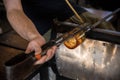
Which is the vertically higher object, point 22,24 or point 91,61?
point 22,24

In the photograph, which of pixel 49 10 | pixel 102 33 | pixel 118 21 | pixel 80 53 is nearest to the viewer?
pixel 102 33

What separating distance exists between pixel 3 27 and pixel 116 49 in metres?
1.54

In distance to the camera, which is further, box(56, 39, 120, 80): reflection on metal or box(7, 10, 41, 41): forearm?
box(56, 39, 120, 80): reflection on metal

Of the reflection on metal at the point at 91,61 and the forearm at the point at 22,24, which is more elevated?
the forearm at the point at 22,24

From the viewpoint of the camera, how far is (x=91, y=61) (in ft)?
3.77

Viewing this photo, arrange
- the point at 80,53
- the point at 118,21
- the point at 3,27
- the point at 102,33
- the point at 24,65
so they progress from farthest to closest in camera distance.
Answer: the point at 3,27 < the point at 118,21 < the point at 80,53 < the point at 102,33 < the point at 24,65

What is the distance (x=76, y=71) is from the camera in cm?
120

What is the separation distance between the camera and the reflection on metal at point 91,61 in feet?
3.55

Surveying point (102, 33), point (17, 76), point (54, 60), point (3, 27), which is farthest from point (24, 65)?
point (3, 27)

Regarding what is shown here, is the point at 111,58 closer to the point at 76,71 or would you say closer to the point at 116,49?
the point at 116,49

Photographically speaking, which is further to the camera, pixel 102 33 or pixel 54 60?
pixel 54 60

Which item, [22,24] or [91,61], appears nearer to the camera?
[22,24]

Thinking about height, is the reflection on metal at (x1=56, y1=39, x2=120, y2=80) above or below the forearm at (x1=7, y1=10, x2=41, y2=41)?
below

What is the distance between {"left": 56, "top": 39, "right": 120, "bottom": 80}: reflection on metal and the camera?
42.6 inches
